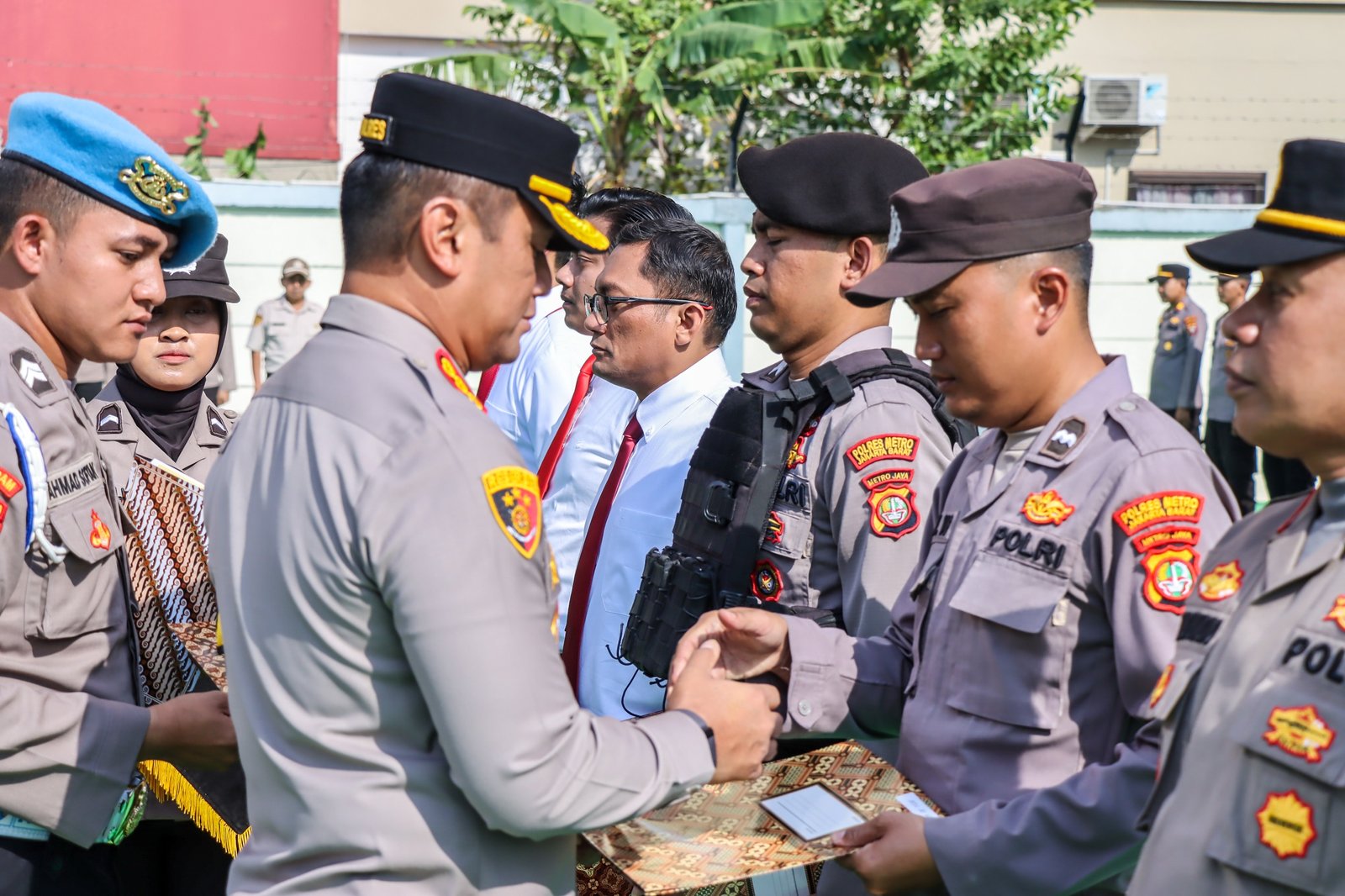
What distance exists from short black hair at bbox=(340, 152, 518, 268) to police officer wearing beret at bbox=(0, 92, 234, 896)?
84 centimetres

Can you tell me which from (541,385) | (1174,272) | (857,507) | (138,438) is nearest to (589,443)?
(541,385)

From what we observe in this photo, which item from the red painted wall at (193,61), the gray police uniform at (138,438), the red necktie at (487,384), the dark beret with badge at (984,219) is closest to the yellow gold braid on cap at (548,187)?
the dark beret with badge at (984,219)

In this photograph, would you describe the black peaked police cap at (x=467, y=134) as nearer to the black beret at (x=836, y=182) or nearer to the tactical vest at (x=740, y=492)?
the tactical vest at (x=740, y=492)

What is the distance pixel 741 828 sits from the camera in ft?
7.10

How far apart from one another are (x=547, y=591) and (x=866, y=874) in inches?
28.7

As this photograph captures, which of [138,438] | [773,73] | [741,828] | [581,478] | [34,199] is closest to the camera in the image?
[741,828]

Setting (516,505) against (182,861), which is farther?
(182,861)

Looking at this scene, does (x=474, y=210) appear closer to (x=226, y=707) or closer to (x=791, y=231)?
(x=226, y=707)

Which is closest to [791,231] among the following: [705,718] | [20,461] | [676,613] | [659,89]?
[676,613]

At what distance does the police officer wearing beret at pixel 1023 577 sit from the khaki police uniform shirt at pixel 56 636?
1.05 metres

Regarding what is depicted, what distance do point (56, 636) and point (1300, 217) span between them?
84.1 inches

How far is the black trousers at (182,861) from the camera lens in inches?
123

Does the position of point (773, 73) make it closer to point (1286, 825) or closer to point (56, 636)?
A: point (56, 636)

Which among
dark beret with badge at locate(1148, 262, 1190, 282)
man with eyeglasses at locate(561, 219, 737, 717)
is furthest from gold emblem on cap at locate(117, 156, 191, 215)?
dark beret with badge at locate(1148, 262, 1190, 282)
